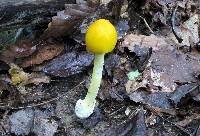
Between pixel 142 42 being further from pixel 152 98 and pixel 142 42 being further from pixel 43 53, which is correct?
pixel 43 53

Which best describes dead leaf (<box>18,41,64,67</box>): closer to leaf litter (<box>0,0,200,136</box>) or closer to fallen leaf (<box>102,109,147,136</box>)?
leaf litter (<box>0,0,200,136</box>)

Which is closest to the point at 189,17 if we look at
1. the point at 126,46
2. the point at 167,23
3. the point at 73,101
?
the point at 167,23

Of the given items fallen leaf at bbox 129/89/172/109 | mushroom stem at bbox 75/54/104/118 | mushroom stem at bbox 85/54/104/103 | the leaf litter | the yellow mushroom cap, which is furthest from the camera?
fallen leaf at bbox 129/89/172/109

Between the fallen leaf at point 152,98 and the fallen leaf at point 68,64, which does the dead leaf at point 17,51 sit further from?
the fallen leaf at point 152,98

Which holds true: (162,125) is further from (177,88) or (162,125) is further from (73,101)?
(73,101)

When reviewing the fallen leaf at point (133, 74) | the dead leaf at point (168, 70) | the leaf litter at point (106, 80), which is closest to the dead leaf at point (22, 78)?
the leaf litter at point (106, 80)

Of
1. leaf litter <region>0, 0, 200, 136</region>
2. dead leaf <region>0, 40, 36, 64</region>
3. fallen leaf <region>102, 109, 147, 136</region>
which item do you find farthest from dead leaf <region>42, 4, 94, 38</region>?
fallen leaf <region>102, 109, 147, 136</region>
